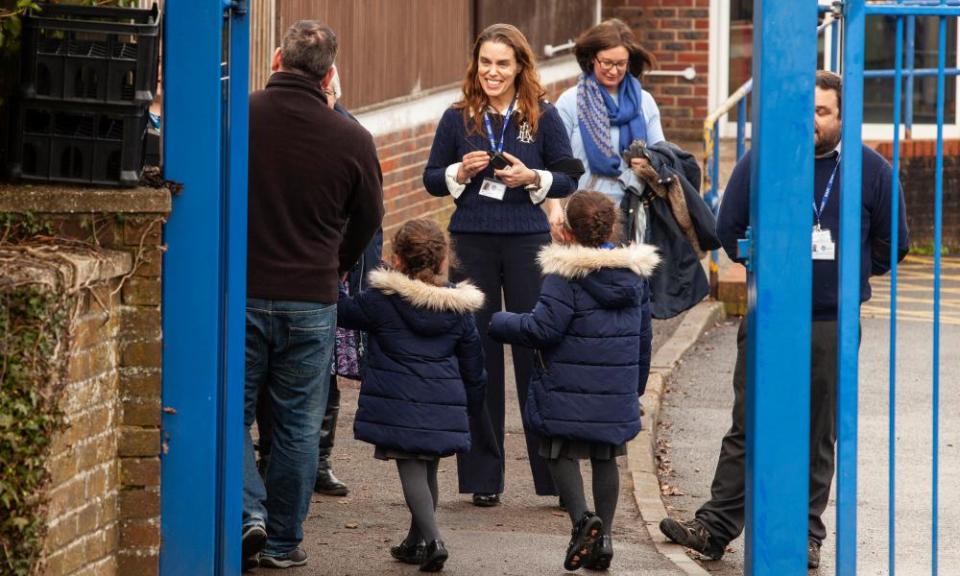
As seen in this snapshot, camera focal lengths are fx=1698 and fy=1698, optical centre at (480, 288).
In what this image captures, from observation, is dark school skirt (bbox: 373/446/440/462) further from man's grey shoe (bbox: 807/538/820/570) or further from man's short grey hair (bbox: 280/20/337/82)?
man's grey shoe (bbox: 807/538/820/570)

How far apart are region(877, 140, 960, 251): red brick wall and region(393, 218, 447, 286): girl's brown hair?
398 inches

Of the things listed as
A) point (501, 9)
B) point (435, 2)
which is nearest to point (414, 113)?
point (435, 2)

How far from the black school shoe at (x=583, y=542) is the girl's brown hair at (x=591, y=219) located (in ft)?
→ 3.23

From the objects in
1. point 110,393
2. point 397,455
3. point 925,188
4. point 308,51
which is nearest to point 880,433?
point 397,455

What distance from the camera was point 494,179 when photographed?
6.82 metres

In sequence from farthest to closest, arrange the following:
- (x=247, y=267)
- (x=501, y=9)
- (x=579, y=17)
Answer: (x=579, y=17), (x=501, y=9), (x=247, y=267)

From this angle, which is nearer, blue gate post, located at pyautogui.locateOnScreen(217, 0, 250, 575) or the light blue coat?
blue gate post, located at pyautogui.locateOnScreen(217, 0, 250, 575)

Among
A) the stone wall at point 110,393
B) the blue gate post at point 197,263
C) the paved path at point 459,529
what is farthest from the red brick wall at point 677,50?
the stone wall at point 110,393

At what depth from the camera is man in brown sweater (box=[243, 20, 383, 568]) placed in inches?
219

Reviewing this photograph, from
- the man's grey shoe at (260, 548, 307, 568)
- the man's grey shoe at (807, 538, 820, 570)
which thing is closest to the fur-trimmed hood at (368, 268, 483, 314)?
the man's grey shoe at (260, 548, 307, 568)

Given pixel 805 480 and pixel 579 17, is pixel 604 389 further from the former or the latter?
pixel 579 17

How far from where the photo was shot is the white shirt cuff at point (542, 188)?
6801 mm

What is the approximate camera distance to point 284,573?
5.71m

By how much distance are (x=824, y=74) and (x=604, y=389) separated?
132 centimetres
